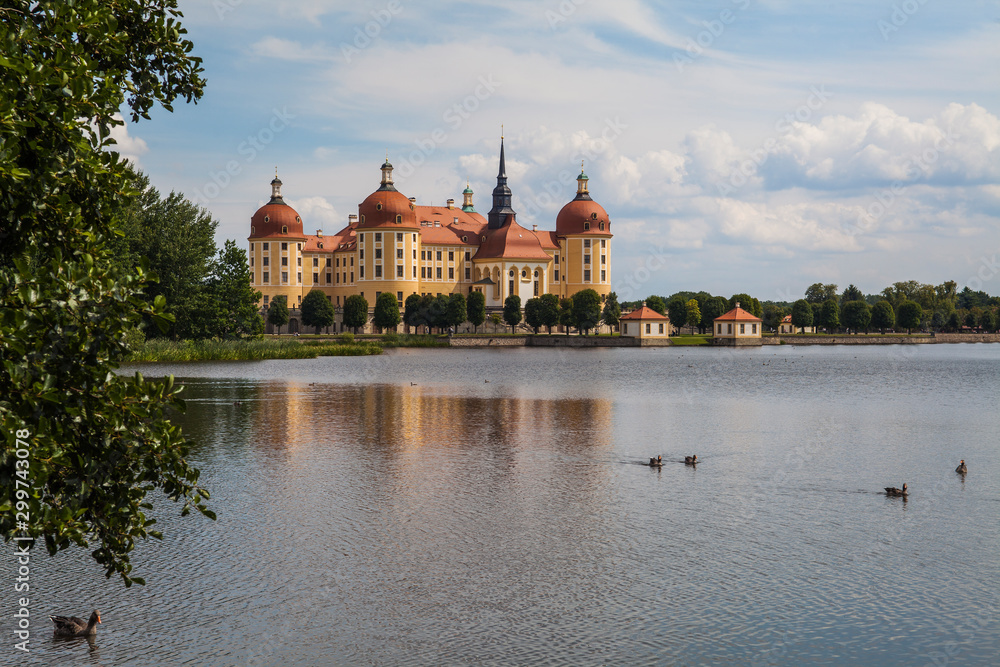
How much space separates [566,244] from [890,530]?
438ft

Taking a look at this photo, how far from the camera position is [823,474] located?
22531 millimetres

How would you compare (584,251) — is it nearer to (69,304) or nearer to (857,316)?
(857,316)

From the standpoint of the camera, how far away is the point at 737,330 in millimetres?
132125

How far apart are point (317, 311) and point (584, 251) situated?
47.3 metres

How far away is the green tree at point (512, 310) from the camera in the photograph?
130000 millimetres

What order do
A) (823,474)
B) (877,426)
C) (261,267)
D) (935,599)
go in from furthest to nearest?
(261,267) → (877,426) → (823,474) → (935,599)

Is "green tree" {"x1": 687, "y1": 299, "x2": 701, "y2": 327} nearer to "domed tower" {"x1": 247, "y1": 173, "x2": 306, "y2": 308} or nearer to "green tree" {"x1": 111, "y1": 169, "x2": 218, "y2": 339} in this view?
"domed tower" {"x1": 247, "y1": 173, "x2": 306, "y2": 308}

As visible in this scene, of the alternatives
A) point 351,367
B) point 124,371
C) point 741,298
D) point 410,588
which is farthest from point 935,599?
point 741,298

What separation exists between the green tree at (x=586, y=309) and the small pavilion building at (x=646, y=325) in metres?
4.40

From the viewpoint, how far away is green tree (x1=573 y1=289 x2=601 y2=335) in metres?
129

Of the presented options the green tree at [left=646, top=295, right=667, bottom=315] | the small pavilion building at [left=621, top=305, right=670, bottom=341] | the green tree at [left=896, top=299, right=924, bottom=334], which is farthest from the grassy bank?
the green tree at [left=896, top=299, right=924, bottom=334]

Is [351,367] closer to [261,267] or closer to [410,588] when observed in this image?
[410,588]

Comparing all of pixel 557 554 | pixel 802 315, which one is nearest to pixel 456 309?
pixel 802 315

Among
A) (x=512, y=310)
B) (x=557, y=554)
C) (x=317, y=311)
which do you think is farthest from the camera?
(x=512, y=310)
